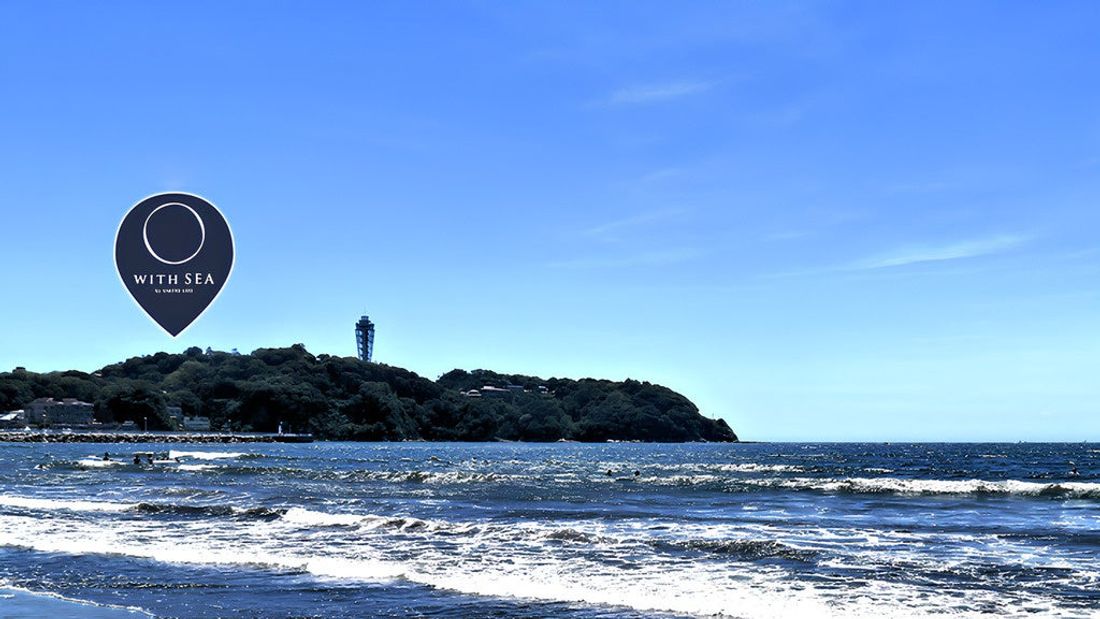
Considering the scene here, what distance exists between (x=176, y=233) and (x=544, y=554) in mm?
10892

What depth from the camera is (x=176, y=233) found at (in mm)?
22781

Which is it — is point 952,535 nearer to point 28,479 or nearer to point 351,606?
point 351,606

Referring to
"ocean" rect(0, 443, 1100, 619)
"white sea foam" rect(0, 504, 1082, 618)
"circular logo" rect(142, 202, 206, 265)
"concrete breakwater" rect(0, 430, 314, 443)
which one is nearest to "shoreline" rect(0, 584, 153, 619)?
"ocean" rect(0, 443, 1100, 619)

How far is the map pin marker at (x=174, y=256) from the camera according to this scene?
72.5 ft

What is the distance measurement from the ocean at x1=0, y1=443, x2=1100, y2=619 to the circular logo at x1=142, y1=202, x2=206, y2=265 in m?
6.59

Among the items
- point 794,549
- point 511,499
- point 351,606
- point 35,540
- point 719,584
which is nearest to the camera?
point 351,606

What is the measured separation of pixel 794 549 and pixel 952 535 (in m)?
6.75

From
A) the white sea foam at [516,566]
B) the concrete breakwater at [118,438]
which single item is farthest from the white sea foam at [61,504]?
the concrete breakwater at [118,438]

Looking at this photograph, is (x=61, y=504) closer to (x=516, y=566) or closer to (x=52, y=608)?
(x=52, y=608)

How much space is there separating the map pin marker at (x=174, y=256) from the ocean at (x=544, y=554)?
5.43m

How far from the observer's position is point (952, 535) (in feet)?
89.8

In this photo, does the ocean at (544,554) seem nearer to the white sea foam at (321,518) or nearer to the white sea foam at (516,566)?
the white sea foam at (516,566)

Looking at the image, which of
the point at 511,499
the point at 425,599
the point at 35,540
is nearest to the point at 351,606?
the point at 425,599

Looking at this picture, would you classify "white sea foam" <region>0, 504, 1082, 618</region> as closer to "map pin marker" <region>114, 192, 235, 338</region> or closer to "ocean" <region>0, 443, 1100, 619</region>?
"ocean" <region>0, 443, 1100, 619</region>
